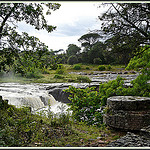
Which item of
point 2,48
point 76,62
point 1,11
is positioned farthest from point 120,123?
point 1,11

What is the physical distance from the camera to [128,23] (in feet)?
12.6

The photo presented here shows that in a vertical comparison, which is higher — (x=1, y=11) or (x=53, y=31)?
(x=1, y=11)

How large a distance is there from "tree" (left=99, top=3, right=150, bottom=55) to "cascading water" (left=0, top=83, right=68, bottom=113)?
14.6 ft

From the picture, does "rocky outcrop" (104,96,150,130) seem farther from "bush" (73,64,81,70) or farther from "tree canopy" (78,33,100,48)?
"bush" (73,64,81,70)

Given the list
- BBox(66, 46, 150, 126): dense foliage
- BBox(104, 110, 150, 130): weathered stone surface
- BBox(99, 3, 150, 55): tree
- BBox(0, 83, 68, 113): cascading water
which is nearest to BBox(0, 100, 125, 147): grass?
BBox(104, 110, 150, 130): weathered stone surface

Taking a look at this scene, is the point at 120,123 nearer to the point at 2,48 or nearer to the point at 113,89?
the point at 113,89


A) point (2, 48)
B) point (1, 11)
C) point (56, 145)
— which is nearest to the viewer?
point (56, 145)

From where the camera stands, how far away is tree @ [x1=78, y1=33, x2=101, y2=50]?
14.7 feet

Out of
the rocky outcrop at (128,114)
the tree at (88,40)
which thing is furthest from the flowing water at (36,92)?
the rocky outcrop at (128,114)

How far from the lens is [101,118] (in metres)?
4.71

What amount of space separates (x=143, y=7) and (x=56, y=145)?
10.5 feet

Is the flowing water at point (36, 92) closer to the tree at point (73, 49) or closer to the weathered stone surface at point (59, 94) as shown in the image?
the weathered stone surface at point (59, 94)

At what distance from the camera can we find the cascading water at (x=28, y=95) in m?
7.54

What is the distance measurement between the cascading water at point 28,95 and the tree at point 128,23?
175 inches
